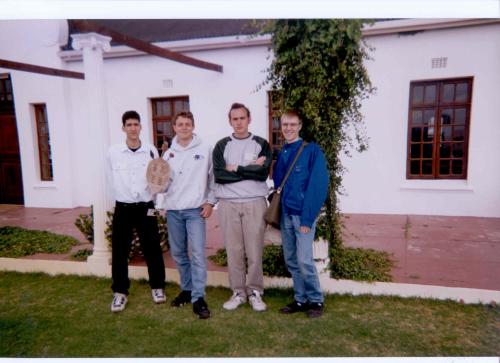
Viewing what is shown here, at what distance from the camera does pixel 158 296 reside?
12.8 feet

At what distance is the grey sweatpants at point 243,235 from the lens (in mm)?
3482

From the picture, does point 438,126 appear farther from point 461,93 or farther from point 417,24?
point 417,24

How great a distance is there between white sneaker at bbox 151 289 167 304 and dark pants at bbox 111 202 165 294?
0.08 metres

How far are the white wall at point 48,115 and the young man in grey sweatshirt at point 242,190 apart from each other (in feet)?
21.3

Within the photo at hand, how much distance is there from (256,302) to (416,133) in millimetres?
5335

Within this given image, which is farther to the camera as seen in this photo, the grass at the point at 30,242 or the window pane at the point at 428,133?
the window pane at the point at 428,133

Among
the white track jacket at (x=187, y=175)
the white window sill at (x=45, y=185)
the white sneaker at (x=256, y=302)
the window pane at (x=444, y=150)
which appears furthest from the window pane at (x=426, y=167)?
the white window sill at (x=45, y=185)

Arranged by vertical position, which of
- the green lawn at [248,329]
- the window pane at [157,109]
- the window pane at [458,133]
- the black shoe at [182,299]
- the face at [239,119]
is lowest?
the green lawn at [248,329]

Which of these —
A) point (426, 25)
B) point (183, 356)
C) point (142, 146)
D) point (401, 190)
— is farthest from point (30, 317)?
point (426, 25)

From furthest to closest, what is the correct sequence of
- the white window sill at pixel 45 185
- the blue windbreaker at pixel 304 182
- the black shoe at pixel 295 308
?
the white window sill at pixel 45 185, the black shoe at pixel 295 308, the blue windbreaker at pixel 304 182

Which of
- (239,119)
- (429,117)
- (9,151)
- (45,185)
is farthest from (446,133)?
(9,151)

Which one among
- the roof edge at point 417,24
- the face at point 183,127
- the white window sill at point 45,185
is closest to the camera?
the face at point 183,127

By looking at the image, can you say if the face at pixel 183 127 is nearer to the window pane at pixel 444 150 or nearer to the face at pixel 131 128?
the face at pixel 131 128

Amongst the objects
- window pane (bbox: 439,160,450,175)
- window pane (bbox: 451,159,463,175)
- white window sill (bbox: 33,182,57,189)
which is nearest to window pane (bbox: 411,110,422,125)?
window pane (bbox: 439,160,450,175)
